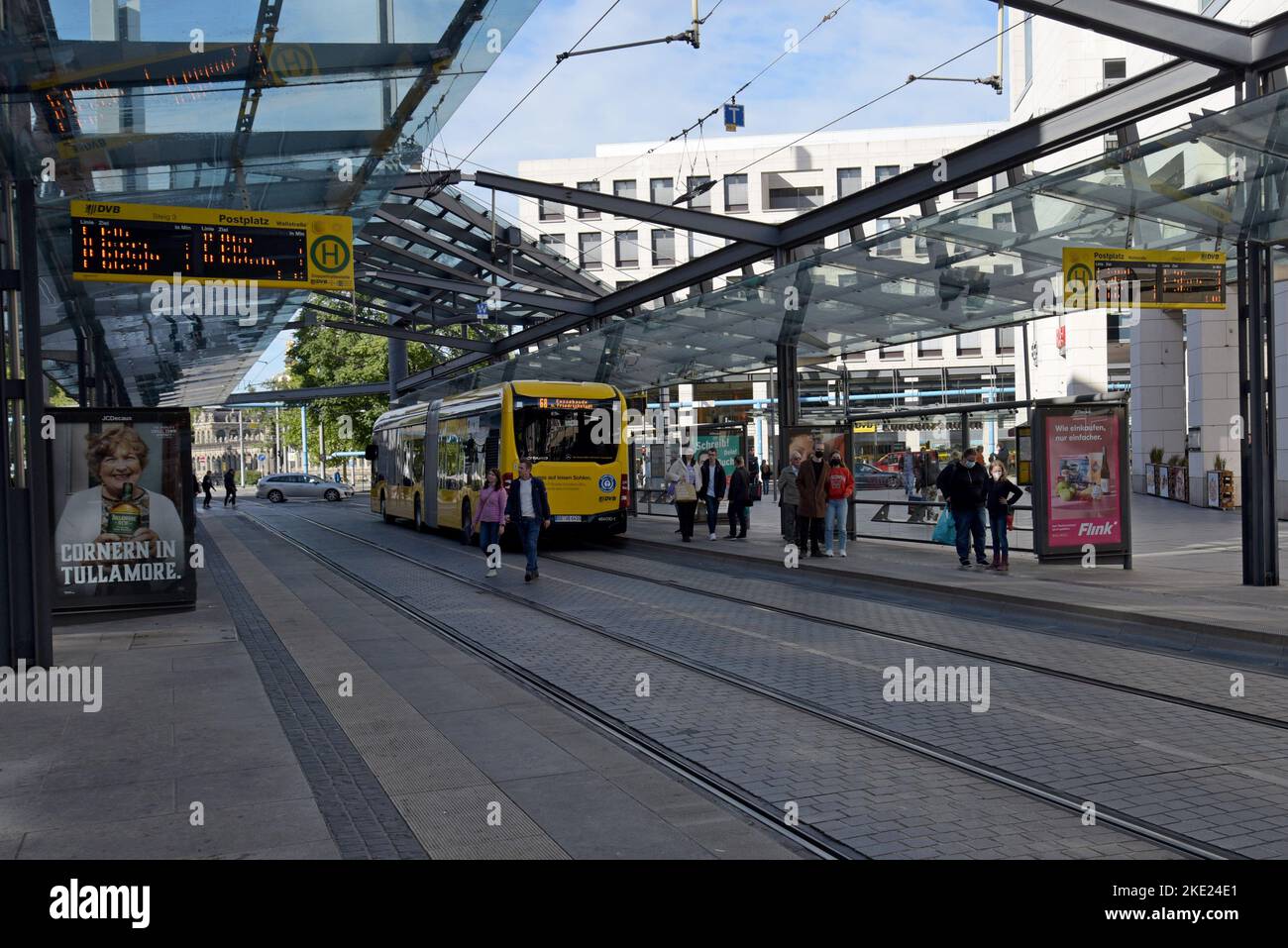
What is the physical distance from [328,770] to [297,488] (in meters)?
56.3

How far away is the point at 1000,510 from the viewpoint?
16844 mm

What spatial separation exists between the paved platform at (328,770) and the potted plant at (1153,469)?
1217 inches

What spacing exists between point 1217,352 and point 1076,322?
1219cm

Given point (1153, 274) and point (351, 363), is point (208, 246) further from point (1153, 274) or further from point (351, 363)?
point (351, 363)

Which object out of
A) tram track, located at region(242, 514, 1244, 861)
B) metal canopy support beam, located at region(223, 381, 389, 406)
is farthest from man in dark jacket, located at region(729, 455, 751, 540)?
metal canopy support beam, located at region(223, 381, 389, 406)

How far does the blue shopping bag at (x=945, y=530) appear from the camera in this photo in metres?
19.3

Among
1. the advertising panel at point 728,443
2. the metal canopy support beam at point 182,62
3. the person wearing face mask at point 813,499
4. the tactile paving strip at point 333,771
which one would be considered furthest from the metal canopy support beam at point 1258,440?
the advertising panel at point 728,443

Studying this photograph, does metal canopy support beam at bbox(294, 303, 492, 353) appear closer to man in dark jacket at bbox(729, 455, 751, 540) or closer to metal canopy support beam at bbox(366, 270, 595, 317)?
metal canopy support beam at bbox(366, 270, 595, 317)

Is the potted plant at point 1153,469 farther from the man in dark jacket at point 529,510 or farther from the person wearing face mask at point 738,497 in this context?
the man in dark jacket at point 529,510

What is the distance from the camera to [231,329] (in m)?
27.4

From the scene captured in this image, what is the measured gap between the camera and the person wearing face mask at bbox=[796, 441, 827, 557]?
19.6 meters

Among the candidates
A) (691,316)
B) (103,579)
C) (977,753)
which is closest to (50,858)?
(977,753)
